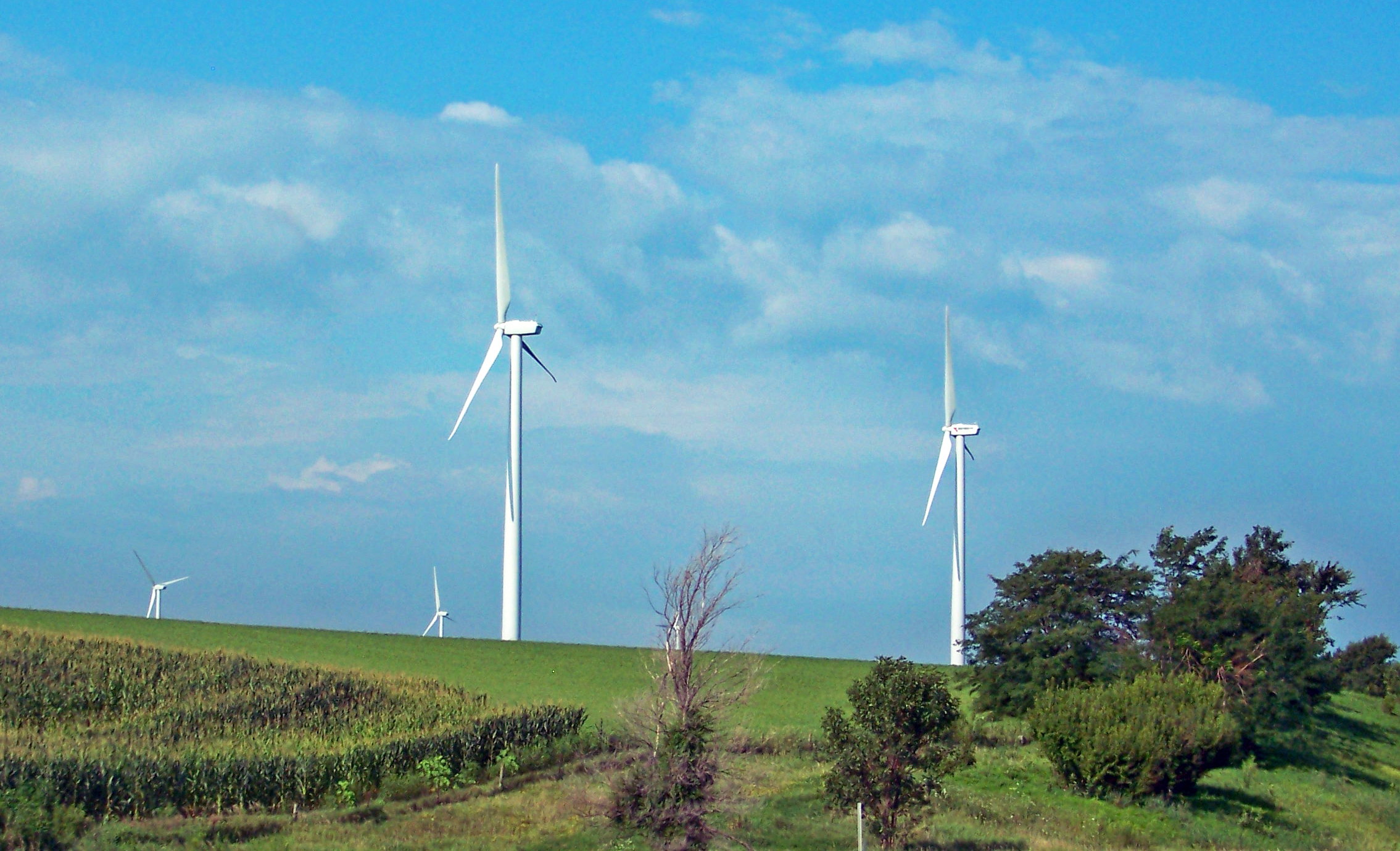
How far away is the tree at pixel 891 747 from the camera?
4088 cm

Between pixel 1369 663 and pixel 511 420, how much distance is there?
308 feet

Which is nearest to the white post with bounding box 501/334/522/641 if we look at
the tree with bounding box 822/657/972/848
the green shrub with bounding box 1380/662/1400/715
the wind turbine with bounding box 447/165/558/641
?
the wind turbine with bounding box 447/165/558/641

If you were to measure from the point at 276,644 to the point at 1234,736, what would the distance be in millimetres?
52048

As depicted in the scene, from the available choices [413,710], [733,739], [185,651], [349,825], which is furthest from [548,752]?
[185,651]

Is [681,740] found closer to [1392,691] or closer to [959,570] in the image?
[959,570]

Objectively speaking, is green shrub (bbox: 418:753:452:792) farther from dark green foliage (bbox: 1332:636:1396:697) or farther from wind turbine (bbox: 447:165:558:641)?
dark green foliage (bbox: 1332:636:1396:697)

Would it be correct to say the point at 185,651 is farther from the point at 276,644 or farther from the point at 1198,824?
the point at 1198,824

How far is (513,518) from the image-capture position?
72.8 m

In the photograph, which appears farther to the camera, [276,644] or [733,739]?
[276,644]

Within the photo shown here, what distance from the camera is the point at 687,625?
3416cm

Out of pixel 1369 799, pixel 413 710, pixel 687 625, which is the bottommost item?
pixel 1369 799

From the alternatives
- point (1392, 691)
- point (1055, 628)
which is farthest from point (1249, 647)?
point (1392, 691)

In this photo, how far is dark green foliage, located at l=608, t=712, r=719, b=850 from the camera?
34.2 metres

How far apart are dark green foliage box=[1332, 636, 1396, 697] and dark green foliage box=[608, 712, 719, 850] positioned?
95.4 meters
